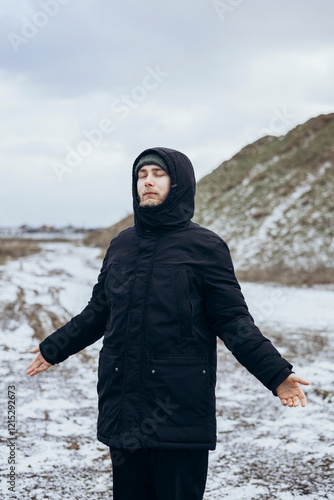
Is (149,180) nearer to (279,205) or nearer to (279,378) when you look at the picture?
(279,378)

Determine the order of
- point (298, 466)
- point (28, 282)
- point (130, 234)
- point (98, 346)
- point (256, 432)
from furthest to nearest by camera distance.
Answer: point (28, 282) < point (98, 346) < point (256, 432) < point (298, 466) < point (130, 234)

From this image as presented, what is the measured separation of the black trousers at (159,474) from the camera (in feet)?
7.62

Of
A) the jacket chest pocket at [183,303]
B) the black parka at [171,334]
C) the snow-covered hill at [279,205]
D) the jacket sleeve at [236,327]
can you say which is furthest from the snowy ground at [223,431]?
the snow-covered hill at [279,205]

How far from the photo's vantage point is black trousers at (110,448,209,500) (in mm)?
2322

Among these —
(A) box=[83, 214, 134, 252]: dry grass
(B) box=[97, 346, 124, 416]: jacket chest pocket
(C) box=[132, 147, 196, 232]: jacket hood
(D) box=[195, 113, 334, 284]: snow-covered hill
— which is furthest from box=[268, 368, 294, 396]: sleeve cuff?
(A) box=[83, 214, 134, 252]: dry grass

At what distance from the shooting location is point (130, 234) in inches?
107

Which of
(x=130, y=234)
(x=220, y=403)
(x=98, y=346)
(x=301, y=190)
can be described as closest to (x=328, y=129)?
(x=301, y=190)

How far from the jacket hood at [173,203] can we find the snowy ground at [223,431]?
217 cm

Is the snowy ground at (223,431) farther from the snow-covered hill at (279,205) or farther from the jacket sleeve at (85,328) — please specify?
the snow-covered hill at (279,205)

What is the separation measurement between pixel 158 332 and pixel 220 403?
3797 millimetres

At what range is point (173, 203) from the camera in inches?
101

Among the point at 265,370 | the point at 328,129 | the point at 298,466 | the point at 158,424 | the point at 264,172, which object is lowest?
the point at 298,466

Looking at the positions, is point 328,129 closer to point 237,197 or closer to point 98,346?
point 237,197

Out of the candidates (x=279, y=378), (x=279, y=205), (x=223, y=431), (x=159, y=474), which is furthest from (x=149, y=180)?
(x=279, y=205)
